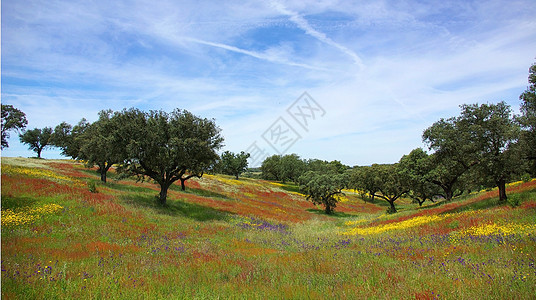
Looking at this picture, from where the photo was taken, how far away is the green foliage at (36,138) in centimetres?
7850

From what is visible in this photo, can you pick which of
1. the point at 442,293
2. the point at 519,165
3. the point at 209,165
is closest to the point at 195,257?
the point at 442,293

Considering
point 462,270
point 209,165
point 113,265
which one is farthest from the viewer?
point 209,165

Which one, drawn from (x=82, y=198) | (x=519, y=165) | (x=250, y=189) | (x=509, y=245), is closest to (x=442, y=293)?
(x=509, y=245)

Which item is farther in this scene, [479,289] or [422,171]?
[422,171]

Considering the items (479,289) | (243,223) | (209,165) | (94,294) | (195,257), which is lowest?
(243,223)

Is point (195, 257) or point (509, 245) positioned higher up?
point (509, 245)

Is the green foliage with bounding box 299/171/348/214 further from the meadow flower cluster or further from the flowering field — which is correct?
the meadow flower cluster

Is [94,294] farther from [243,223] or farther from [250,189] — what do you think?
[250,189]

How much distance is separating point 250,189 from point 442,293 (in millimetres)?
64087

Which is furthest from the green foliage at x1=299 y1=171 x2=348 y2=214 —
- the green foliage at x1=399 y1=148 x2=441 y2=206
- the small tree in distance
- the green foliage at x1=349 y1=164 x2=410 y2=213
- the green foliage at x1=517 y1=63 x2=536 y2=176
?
the small tree in distance

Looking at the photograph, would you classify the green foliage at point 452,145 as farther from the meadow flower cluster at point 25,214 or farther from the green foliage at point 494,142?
the meadow flower cluster at point 25,214

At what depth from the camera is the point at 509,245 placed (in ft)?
28.9

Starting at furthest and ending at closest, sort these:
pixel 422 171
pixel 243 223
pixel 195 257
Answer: pixel 422 171
pixel 243 223
pixel 195 257

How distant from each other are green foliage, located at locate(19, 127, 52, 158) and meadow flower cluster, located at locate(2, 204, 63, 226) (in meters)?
80.6
